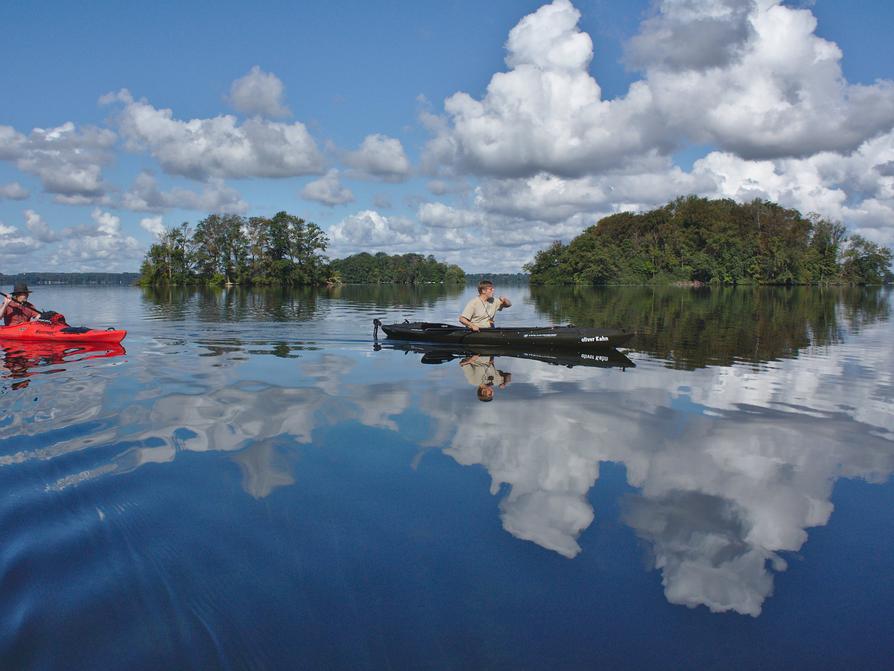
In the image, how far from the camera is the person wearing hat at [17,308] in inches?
762

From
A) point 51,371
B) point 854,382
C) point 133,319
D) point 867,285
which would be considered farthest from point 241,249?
point 867,285

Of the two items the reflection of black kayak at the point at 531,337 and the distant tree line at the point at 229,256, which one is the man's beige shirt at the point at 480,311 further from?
the distant tree line at the point at 229,256

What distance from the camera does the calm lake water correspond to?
4234 mm

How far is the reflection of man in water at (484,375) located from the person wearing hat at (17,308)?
14.7 meters

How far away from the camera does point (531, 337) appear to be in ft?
59.8

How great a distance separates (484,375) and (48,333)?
14377mm

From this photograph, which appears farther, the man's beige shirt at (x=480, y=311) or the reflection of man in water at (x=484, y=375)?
the man's beige shirt at (x=480, y=311)

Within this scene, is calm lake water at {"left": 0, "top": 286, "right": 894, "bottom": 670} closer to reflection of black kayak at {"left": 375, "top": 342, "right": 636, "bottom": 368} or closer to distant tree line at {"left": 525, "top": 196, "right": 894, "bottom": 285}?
reflection of black kayak at {"left": 375, "top": 342, "right": 636, "bottom": 368}

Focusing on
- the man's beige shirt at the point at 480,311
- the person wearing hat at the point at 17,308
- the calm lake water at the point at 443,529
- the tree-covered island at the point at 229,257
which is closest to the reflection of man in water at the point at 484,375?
the calm lake water at the point at 443,529

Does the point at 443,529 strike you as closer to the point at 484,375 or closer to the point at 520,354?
the point at 484,375


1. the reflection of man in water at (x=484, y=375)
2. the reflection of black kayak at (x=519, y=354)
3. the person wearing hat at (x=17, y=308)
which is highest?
the person wearing hat at (x=17, y=308)

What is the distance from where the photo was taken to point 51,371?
1472 cm

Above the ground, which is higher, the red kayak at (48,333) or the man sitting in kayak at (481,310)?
the man sitting in kayak at (481,310)

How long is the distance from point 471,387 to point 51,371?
414 inches
